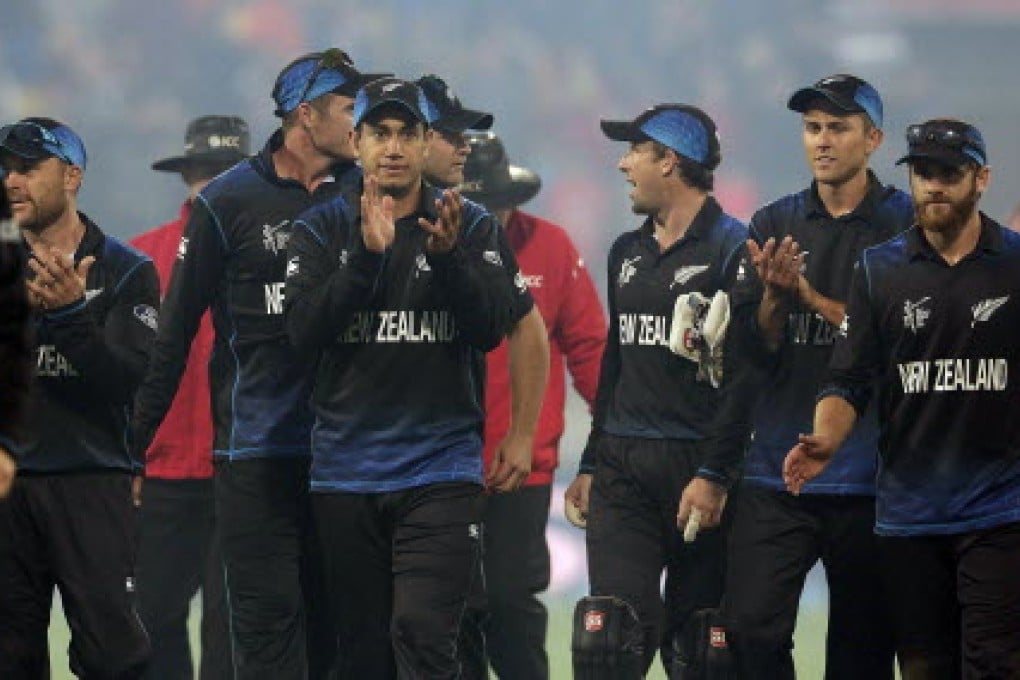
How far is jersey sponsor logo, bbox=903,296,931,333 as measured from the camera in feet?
21.2

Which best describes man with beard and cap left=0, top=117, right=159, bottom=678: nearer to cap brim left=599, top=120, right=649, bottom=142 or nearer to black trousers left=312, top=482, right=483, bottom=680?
black trousers left=312, top=482, right=483, bottom=680

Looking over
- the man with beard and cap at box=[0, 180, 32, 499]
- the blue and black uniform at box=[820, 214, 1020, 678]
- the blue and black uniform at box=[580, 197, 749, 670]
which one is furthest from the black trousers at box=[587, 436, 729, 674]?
the man with beard and cap at box=[0, 180, 32, 499]

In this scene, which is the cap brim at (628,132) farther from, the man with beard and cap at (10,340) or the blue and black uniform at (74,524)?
the man with beard and cap at (10,340)

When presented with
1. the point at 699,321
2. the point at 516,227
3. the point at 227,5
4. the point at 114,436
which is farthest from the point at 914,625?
the point at 227,5

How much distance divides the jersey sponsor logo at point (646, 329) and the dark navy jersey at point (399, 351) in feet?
3.60

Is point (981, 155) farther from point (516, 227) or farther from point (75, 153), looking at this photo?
point (516, 227)

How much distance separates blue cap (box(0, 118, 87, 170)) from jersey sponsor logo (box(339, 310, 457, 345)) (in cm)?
95

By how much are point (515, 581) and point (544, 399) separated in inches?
27.6

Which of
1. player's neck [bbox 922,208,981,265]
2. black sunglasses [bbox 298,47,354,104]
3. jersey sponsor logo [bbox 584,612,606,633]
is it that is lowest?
jersey sponsor logo [bbox 584,612,606,633]

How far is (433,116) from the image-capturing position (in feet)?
24.3

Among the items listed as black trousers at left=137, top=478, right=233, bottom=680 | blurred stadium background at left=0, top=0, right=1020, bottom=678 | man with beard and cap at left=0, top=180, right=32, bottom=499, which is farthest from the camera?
blurred stadium background at left=0, top=0, right=1020, bottom=678

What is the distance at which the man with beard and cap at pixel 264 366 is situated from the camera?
7.60m

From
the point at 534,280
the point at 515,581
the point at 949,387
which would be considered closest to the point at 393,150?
the point at 949,387

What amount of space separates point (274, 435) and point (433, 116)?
44.5 inches
